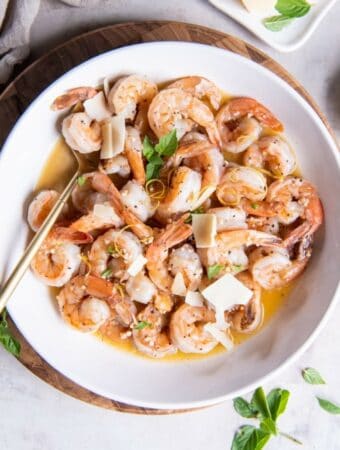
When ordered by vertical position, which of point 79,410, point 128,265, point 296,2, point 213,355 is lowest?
point 79,410

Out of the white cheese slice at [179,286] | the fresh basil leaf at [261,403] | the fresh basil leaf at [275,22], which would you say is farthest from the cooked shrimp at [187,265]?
the fresh basil leaf at [275,22]

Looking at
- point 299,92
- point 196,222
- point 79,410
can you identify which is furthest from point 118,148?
point 79,410

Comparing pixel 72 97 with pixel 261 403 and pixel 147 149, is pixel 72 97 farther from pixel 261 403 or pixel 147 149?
pixel 261 403

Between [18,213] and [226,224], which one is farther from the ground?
[226,224]

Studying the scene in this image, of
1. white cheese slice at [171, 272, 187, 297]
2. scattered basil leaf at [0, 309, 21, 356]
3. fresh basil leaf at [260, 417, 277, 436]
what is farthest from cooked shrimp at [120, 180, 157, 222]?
fresh basil leaf at [260, 417, 277, 436]

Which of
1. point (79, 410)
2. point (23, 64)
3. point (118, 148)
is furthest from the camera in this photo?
point (79, 410)

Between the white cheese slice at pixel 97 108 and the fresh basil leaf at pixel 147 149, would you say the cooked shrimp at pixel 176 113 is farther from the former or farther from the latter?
the white cheese slice at pixel 97 108

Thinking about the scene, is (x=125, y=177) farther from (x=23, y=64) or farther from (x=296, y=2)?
(x=296, y=2)

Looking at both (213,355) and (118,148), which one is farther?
(213,355)
